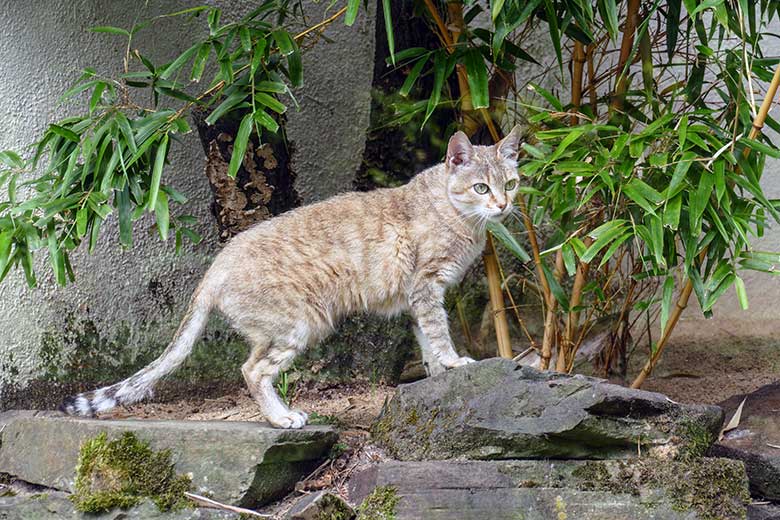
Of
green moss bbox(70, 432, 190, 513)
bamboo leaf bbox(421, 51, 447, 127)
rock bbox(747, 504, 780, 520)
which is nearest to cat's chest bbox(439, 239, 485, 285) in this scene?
bamboo leaf bbox(421, 51, 447, 127)

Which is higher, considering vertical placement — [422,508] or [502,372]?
[502,372]

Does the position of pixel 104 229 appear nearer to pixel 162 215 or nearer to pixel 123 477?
pixel 162 215

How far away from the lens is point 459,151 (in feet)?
15.1

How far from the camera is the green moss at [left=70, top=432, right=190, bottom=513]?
370 centimetres

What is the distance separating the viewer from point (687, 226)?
3.78 m

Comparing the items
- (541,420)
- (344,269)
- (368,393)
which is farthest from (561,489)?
(368,393)

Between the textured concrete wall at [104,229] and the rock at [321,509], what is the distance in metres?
1.79

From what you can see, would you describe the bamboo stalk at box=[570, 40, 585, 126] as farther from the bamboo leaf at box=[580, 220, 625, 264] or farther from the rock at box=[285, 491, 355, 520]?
the rock at box=[285, 491, 355, 520]

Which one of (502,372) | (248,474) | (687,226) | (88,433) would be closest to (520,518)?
(502,372)

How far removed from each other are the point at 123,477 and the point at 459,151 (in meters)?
2.37

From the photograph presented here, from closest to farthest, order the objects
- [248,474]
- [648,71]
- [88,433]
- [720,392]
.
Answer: [248,474] < [88,433] < [648,71] < [720,392]

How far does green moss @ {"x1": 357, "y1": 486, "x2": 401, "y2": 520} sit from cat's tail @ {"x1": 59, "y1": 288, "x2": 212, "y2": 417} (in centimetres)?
123

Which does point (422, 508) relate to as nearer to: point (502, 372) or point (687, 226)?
point (502, 372)

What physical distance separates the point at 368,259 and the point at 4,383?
2.11m
